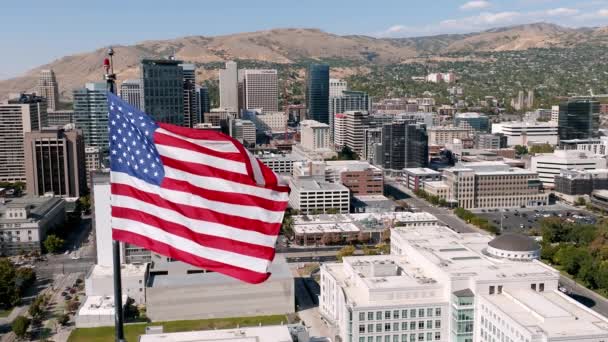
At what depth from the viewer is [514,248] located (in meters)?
37.6

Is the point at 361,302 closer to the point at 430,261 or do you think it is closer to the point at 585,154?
the point at 430,261

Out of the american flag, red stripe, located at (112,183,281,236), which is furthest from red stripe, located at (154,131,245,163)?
red stripe, located at (112,183,281,236)

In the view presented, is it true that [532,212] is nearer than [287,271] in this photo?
No

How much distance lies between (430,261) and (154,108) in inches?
2057

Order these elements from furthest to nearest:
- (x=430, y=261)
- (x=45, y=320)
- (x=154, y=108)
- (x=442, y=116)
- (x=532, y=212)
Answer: (x=442, y=116) → (x=154, y=108) → (x=532, y=212) → (x=45, y=320) → (x=430, y=261)

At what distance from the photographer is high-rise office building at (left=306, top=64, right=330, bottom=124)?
127 m

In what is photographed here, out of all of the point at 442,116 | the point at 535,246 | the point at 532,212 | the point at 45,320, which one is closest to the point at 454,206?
the point at 532,212

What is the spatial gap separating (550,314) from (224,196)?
972 inches

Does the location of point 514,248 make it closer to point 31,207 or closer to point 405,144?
point 31,207

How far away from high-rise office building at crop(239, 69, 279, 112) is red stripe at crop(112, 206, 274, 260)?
14212cm

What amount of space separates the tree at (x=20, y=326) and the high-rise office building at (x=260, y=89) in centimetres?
11675

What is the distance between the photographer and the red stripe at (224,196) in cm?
992

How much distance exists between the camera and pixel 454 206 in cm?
7219

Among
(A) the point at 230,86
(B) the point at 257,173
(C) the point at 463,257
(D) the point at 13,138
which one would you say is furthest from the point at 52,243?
(A) the point at 230,86
